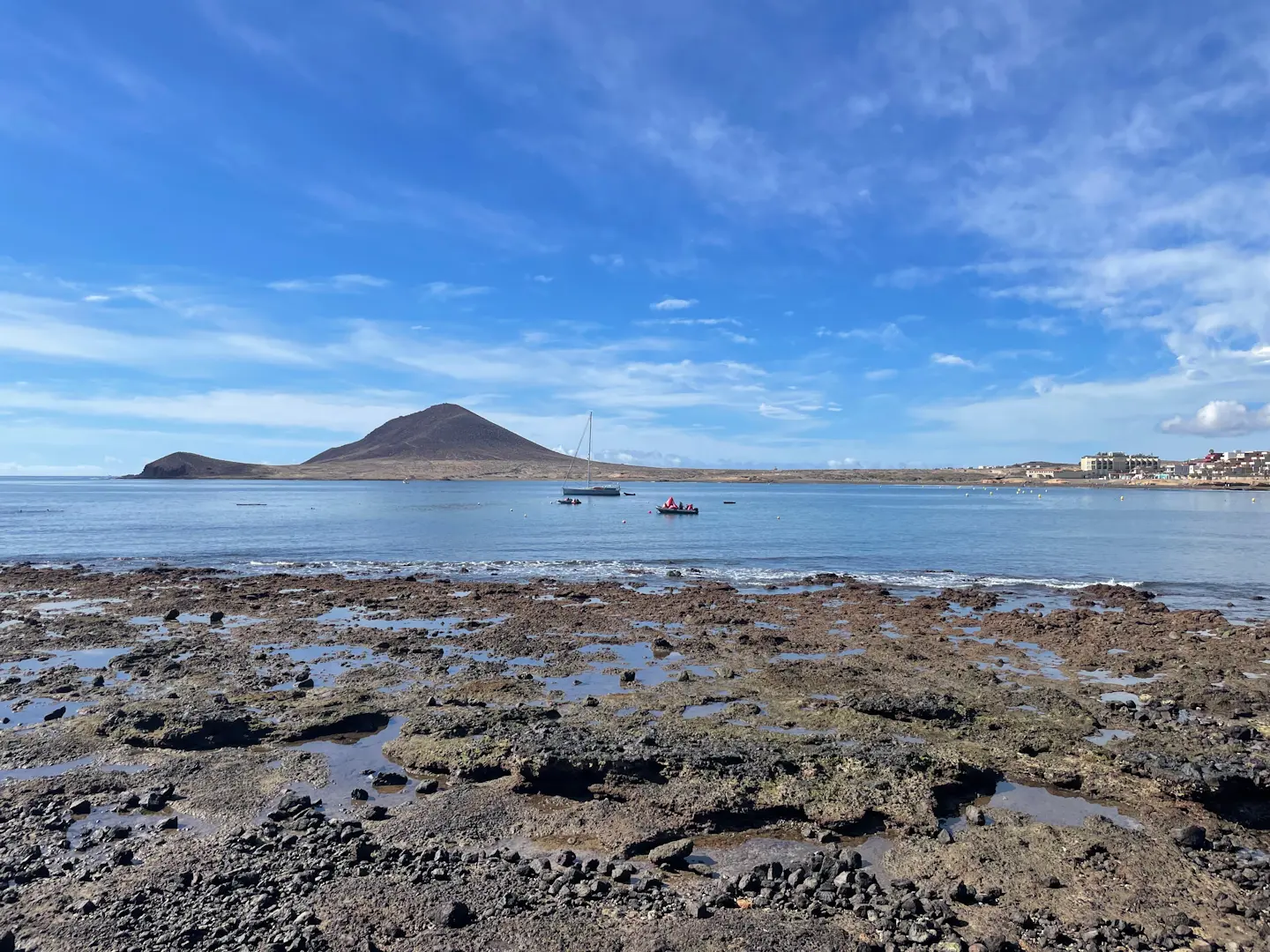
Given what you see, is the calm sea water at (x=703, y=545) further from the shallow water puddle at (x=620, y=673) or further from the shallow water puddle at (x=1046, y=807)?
the shallow water puddle at (x=1046, y=807)

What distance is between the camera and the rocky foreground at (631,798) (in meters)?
7.05

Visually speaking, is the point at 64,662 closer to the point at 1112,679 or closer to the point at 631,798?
the point at 631,798

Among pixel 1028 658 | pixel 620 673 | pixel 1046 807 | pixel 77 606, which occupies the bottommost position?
pixel 1028 658

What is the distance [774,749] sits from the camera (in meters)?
10.9

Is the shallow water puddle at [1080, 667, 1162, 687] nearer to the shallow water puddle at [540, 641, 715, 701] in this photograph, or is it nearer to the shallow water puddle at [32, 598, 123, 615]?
the shallow water puddle at [540, 641, 715, 701]

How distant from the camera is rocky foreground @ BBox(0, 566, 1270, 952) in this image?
7.05 meters

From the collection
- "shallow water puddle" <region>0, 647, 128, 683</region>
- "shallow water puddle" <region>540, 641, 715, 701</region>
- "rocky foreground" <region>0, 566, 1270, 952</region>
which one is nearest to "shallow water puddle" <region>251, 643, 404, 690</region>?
"rocky foreground" <region>0, 566, 1270, 952</region>

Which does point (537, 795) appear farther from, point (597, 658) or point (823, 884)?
point (597, 658)

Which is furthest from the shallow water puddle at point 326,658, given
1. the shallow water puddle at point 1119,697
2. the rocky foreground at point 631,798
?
the shallow water puddle at point 1119,697

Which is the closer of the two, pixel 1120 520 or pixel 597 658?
pixel 597 658


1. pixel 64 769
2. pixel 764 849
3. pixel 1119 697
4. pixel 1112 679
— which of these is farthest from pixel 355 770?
pixel 1112 679

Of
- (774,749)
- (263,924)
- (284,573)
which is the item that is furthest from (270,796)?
(284,573)

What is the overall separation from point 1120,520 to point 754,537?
46780 millimetres

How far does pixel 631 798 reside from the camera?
958 cm
